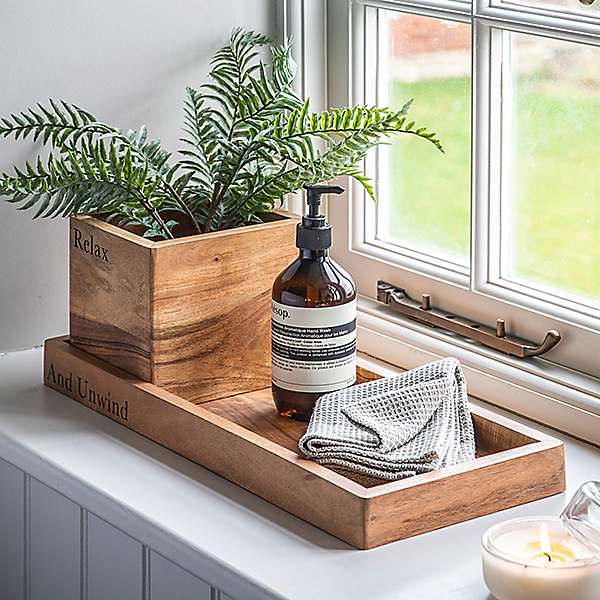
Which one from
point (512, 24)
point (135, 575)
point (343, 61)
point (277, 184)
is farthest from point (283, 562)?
point (343, 61)

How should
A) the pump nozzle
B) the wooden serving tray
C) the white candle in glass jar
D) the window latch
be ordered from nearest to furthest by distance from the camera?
the white candle in glass jar → the wooden serving tray → the pump nozzle → the window latch

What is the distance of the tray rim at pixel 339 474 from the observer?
100 cm

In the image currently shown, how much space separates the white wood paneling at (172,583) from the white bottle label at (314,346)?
0.24 metres

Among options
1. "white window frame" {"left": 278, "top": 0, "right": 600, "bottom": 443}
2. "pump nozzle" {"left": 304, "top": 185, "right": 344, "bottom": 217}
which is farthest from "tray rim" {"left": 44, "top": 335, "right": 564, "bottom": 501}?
"pump nozzle" {"left": 304, "top": 185, "right": 344, "bottom": 217}

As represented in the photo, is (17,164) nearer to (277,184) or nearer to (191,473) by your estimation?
(277,184)

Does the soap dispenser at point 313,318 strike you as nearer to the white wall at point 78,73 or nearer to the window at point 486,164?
the window at point 486,164

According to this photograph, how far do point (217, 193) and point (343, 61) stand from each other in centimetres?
30

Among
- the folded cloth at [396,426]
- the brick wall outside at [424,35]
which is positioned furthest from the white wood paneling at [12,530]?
the brick wall outside at [424,35]

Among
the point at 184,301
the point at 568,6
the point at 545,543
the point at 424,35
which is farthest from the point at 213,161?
the point at 545,543

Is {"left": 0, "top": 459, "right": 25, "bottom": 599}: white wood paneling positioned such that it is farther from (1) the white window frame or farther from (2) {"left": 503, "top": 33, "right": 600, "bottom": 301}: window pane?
(2) {"left": 503, "top": 33, "right": 600, "bottom": 301}: window pane

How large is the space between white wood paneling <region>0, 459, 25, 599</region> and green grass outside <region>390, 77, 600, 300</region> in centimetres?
55

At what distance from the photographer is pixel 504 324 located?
133 cm

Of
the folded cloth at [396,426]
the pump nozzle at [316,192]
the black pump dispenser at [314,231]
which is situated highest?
the pump nozzle at [316,192]

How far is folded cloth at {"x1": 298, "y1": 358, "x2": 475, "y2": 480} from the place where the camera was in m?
1.04
